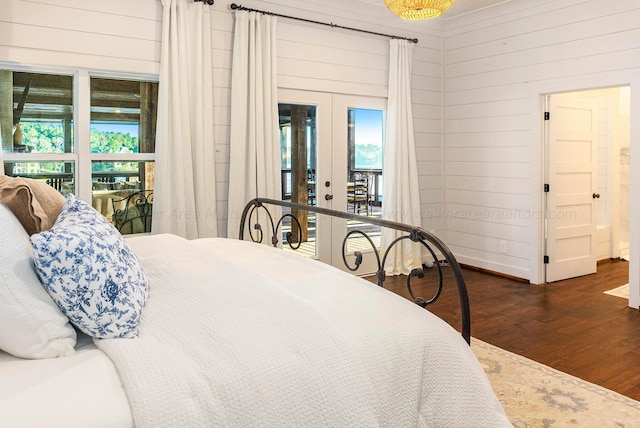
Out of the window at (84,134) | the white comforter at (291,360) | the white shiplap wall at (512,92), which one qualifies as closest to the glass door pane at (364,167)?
the white shiplap wall at (512,92)

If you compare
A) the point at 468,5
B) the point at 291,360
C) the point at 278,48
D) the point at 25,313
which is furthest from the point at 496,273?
the point at 25,313

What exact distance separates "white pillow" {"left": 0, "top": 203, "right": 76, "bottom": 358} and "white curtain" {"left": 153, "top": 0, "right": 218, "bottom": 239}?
8.72 feet

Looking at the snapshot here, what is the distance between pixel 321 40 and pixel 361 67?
0.54 meters

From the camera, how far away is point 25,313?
119 centimetres

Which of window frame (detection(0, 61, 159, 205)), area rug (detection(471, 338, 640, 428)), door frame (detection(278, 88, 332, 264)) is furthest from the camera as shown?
door frame (detection(278, 88, 332, 264))

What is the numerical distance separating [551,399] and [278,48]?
3.58 meters

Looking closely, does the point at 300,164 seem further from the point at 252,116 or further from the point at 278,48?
the point at 278,48

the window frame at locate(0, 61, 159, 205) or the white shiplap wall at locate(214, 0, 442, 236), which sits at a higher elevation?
the white shiplap wall at locate(214, 0, 442, 236)

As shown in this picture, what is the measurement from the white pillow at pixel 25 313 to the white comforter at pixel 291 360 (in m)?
0.11

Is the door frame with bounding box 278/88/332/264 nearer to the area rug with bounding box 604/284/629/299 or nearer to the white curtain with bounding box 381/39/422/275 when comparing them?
the white curtain with bounding box 381/39/422/275

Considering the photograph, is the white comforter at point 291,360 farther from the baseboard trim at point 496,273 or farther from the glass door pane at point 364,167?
the baseboard trim at point 496,273

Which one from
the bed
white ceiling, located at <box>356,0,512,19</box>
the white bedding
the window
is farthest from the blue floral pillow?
white ceiling, located at <box>356,0,512,19</box>

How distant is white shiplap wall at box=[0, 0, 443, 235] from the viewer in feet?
11.6

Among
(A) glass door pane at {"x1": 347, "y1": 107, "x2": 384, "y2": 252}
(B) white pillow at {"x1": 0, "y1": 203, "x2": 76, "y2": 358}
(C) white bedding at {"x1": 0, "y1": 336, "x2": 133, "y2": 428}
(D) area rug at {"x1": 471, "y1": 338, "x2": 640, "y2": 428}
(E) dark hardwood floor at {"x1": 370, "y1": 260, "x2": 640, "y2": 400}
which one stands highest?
(A) glass door pane at {"x1": 347, "y1": 107, "x2": 384, "y2": 252}
